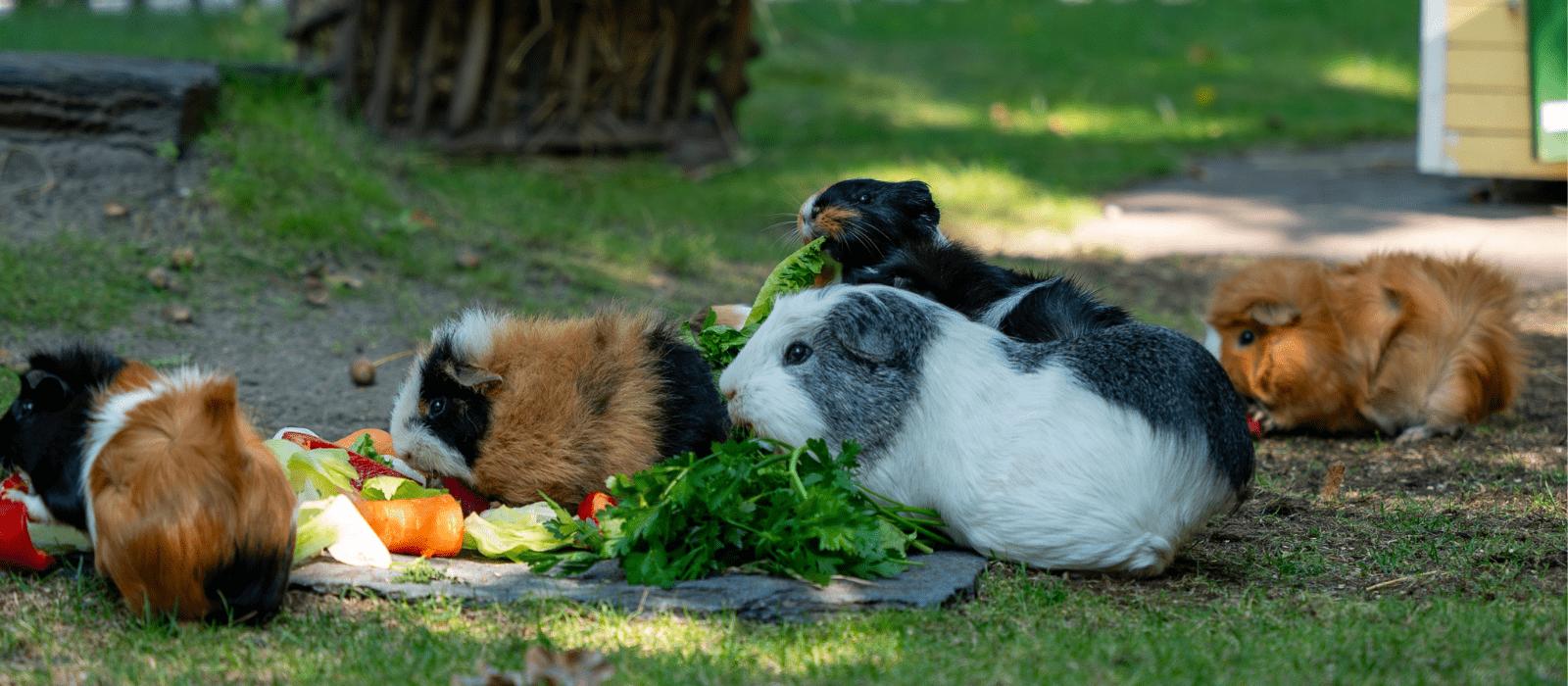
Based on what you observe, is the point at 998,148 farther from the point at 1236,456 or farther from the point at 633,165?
the point at 1236,456

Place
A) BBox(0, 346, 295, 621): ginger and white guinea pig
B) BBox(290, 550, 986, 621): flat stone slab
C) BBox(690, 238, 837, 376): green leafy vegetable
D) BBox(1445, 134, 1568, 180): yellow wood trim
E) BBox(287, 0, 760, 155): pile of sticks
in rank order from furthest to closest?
BBox(287, 0, 760, 155): pile of sticks < BBox(1445, 134, 1568, 180): yellow wood trim < BBox(690, 238, 837, 376): green leafy vegetable < BBox(290, 550, 986, 621): flat stone slab < BBox(0, 346, 295, 621): ginger and white guinea pig

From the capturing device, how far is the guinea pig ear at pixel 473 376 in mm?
2588

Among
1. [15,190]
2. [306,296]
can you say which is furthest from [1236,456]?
[15,190]

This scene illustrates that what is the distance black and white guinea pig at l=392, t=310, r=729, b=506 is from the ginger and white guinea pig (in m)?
0.45

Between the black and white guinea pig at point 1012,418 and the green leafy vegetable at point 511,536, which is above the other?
the black and white guinea pig at point 1012,418

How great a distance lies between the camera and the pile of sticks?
22.2ft

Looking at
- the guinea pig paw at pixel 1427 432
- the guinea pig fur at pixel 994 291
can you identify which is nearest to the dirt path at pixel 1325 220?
the guinea pig paw at pixel 1427 432

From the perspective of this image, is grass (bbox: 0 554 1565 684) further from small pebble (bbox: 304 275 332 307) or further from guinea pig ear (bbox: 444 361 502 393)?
small pebble (bbox: 304 275 332 307)

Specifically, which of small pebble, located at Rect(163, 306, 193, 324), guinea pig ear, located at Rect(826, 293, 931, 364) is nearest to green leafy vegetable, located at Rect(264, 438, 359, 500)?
guinea pig ear, located at Rect(826, 293, 931, 364)

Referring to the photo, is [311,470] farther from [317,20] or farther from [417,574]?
[317,20]

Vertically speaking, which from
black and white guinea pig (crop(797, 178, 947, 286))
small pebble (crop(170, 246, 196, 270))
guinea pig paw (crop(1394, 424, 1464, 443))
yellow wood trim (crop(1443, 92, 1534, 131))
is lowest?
guinea pig paw (crop(1394, 424, 1464, 443))

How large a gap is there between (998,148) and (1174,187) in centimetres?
Result: 151

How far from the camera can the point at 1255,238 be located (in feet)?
22.1

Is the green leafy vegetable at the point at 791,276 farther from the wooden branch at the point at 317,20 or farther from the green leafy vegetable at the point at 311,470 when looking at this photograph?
the wooden branch at the point at 317,20
